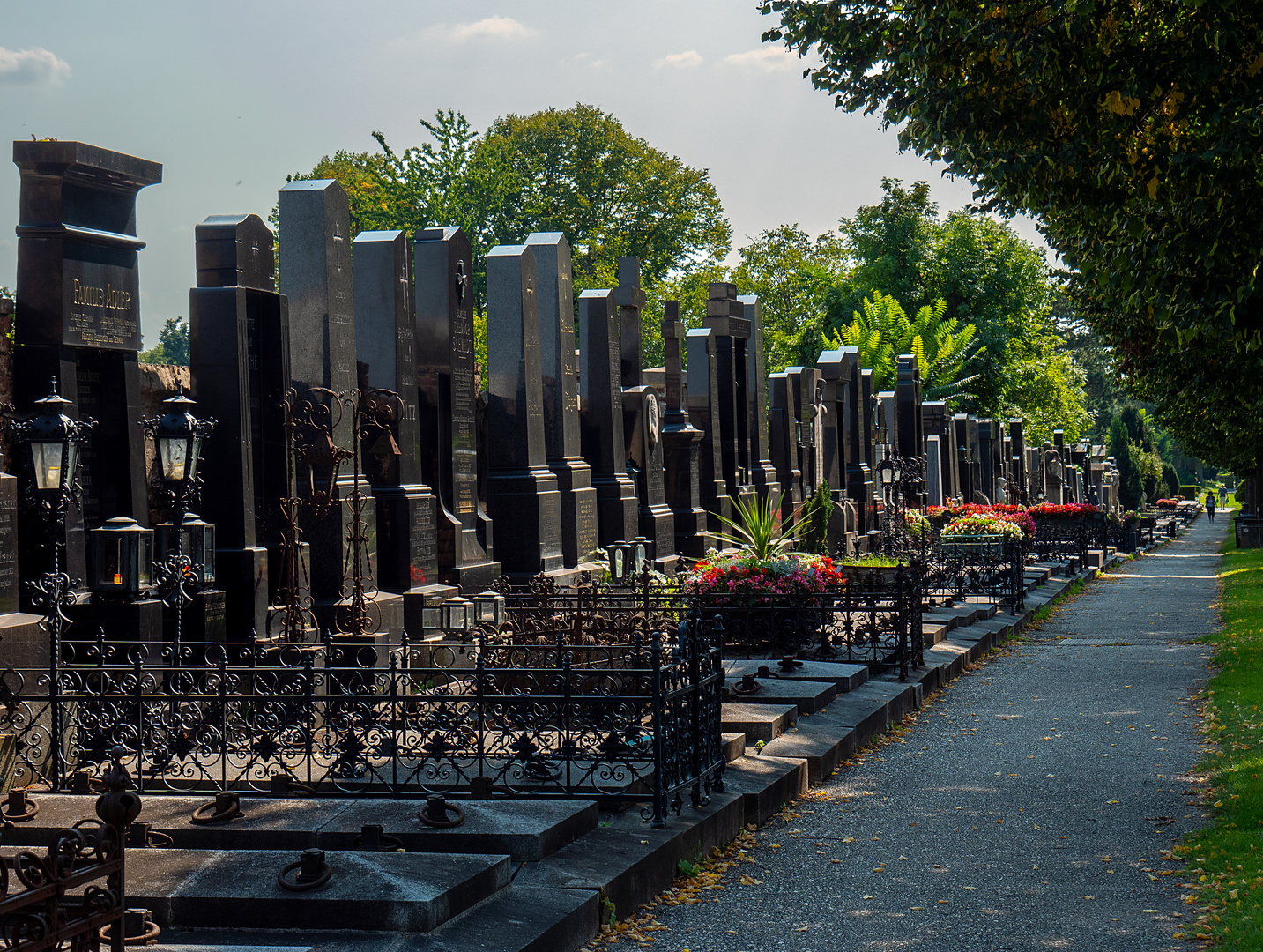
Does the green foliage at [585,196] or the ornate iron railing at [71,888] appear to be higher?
the green foliage at [585,196]

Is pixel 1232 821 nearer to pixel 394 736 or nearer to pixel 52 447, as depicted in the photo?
pixel 394 736

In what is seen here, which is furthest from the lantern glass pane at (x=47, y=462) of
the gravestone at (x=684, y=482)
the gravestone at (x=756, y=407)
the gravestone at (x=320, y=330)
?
the gravestone at (x=756, y=407)

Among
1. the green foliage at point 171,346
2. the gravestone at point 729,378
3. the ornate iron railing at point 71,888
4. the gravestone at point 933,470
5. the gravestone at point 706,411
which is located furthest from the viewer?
the green foliage at point 171,346

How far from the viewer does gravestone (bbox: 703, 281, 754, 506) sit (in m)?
21.7

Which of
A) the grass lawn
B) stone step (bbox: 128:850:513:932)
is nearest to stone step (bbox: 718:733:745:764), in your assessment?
the grass lawn

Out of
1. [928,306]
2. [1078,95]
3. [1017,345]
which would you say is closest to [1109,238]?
[1078,95]

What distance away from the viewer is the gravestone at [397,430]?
38.1 feet

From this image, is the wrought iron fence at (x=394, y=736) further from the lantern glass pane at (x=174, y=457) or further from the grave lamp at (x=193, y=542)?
the lantern glass pane at (x=174, y=457)

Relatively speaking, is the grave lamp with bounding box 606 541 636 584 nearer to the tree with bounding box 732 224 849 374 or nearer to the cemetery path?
the cemetery path

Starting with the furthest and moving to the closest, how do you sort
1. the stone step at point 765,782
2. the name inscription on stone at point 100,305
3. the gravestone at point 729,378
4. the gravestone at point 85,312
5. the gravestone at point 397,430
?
1. the gravestone at point 729,378
2. the gravestone at point 397,430
3. the name inscription on stone at point 100,305
4. the gravestone at point 85,312
5. the stone step at point 765,782

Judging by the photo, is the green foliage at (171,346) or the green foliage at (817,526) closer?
the green foliage at (817,526)

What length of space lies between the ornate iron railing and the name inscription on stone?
17.9 ft

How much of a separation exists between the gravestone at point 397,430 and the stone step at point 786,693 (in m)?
3.15

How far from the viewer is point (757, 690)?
10.1 m
